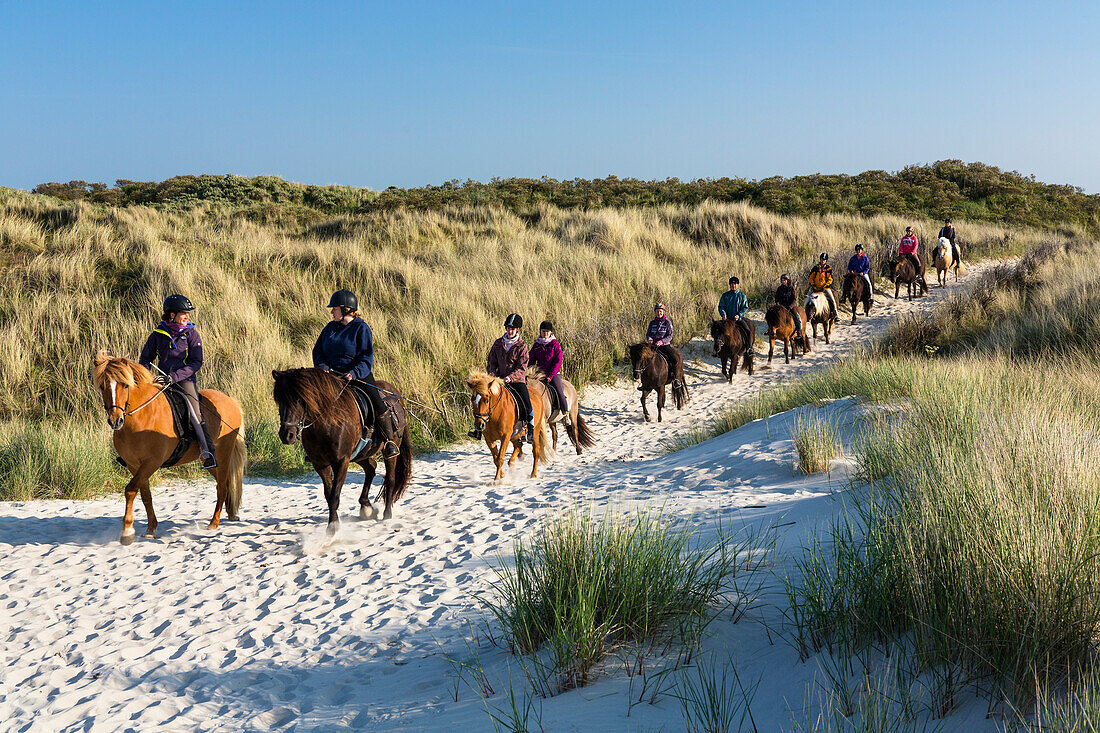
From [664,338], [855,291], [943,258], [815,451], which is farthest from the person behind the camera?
[943,258]

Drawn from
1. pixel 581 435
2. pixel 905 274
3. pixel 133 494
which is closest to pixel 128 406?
pixel 133 494

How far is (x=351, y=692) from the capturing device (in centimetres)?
354

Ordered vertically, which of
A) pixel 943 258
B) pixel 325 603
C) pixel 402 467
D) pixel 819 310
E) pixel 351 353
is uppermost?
pixel 943 258

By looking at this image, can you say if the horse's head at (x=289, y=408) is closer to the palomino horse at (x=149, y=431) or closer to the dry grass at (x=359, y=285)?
the palomino horse at (x=149, y=431)

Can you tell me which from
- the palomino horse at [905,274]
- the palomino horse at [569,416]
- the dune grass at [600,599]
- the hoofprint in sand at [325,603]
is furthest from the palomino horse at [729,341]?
the dune grass at [600,599]

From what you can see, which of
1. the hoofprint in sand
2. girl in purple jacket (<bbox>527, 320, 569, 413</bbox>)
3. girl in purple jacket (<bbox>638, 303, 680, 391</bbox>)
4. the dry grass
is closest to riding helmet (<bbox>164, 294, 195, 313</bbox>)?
the hoofprint in sand

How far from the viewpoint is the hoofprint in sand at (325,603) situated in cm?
324

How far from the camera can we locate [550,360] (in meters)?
9.74

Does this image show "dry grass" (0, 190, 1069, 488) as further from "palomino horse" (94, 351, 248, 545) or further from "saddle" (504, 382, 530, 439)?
"palomino horse" (94, 351, 248, 545)

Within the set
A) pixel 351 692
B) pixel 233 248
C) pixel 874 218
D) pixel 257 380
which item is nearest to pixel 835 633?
pixel 351 692

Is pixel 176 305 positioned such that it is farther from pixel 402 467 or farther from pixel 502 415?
pixel 502 415

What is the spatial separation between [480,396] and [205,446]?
282 cm

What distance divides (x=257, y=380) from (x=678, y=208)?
23.5 metres

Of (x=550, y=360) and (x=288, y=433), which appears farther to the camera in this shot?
(x=550, y=360)
